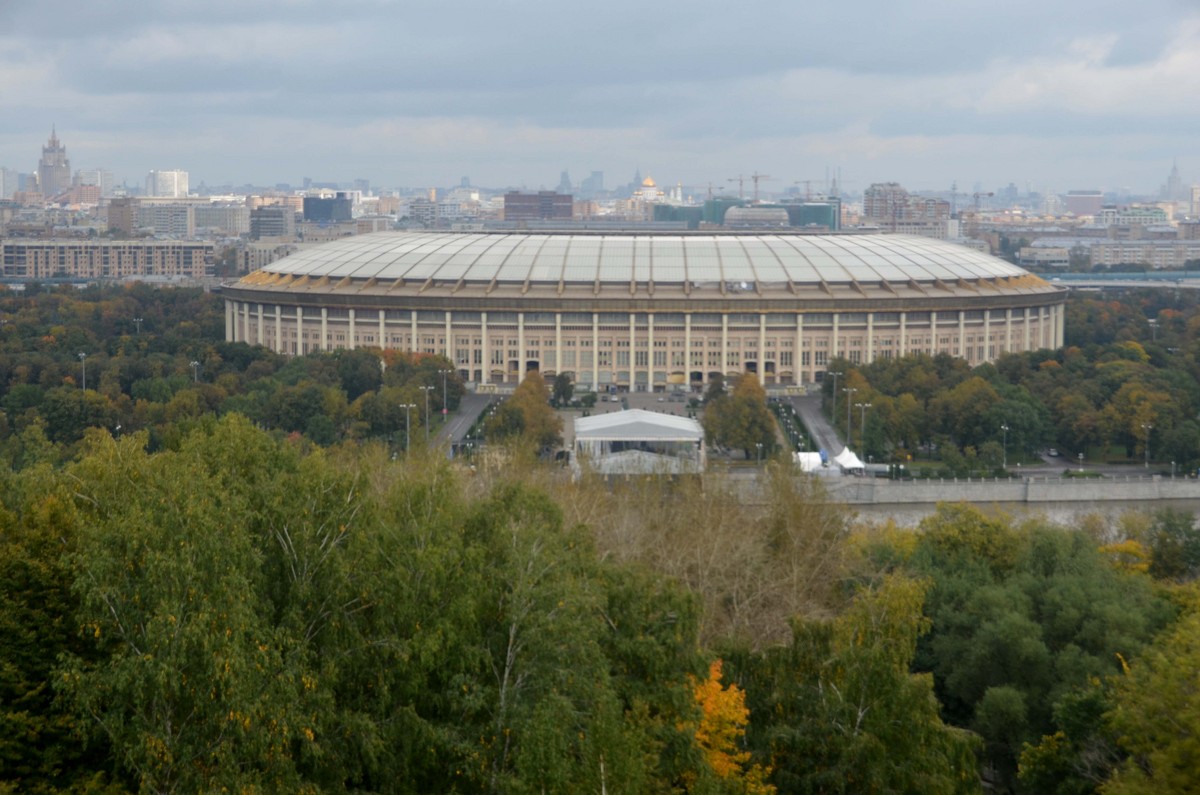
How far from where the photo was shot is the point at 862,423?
A: 166ft

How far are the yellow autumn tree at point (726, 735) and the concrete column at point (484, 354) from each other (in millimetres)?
48182

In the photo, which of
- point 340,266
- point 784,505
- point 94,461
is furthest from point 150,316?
point 94,461

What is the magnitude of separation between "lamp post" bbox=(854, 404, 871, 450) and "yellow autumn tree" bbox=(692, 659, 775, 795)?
30.0m

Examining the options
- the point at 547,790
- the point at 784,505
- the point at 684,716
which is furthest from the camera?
the point at 784,505

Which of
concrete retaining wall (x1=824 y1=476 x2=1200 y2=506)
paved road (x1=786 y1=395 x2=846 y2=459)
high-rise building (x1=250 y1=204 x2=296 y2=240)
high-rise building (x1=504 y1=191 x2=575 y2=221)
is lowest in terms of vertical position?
concrete retaining wall (x1=824 y1=476 x2=1200 y2=506)

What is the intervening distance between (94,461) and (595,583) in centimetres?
656

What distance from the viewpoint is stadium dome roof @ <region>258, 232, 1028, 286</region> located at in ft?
224

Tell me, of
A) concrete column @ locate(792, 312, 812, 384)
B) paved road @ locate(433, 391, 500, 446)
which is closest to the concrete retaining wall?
paved road @ locate(433, 391, 500, 446)

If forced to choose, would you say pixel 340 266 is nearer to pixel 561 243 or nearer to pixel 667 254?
pixel 561 243

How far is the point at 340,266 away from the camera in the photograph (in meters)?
72.3

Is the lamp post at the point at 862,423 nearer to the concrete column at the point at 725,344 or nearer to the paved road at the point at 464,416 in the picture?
the paved road at the point at 464,416

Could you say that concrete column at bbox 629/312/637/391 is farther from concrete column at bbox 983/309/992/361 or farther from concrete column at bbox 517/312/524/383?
concrete column at bbox 983/309/992/361

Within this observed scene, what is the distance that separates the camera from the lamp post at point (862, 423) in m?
48.7

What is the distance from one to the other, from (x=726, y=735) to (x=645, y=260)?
52.4 metres
